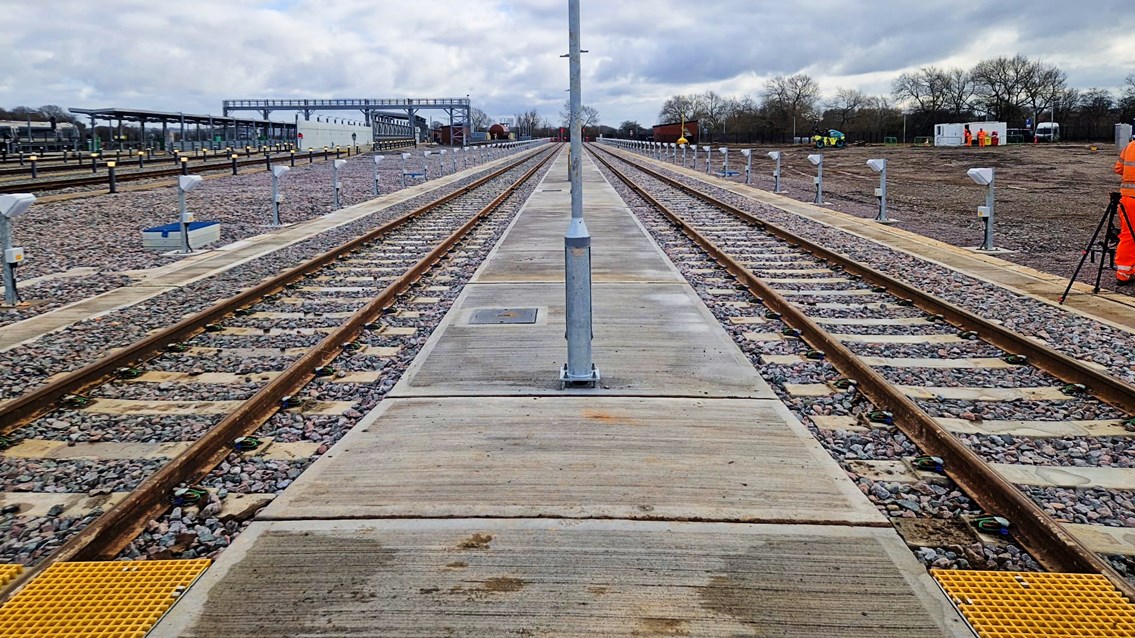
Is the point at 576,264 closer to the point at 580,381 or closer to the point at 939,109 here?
the point at 580,381

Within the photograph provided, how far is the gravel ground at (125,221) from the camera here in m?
11.4

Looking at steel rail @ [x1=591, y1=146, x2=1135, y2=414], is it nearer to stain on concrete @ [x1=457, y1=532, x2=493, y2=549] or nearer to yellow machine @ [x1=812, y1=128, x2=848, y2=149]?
stain on concrete @ [x1=457, y1=532, x2=493, y2=549]

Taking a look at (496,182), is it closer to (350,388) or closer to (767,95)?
(350,388)

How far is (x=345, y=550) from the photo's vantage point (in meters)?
3.76

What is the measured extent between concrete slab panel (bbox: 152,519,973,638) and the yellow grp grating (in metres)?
0.87

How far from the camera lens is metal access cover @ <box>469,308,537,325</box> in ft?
27.3

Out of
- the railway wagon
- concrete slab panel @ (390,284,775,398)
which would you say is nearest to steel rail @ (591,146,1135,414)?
concrete slab panel @ (390,284,775,398)

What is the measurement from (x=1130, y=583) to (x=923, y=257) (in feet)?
32.8

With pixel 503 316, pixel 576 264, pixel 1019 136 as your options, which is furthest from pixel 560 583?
pixel 1019 136

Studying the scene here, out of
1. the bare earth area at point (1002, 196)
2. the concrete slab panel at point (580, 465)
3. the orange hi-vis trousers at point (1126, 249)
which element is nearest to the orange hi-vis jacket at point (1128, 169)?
the orange hi-vis trousers at point (1126, 249)

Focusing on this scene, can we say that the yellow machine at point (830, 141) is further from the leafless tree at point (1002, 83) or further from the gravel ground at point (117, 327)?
the gravel ground at point (117, 327)

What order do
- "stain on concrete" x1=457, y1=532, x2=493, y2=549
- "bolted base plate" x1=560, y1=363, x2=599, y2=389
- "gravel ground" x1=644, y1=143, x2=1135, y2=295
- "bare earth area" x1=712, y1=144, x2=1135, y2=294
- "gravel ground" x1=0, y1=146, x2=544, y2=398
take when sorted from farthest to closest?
"gravel ground" x1=644, y1=143, x2=1135, y2=295 < "bare earth area" x1=712, y1=144, x2=1135, y2=294 < "gravel ground" x1=0, y1=146, x2=544, y2=398 < "bolted base plate" x1=560, y1=363, x2=599, y2=389 < "stain on concrete" x1=457, y1=532, x2=493, y2=549

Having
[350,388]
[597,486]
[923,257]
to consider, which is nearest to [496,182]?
[923,257]

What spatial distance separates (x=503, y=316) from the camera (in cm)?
857
